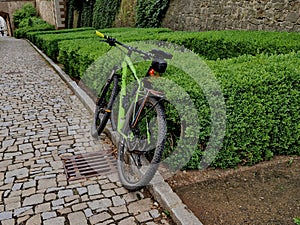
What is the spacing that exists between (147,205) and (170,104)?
3.07 feet

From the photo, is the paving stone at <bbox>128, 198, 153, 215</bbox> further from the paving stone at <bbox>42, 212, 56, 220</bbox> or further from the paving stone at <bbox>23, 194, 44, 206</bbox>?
the paving stone at <bbox>23, 194, 44, 206</bbox>

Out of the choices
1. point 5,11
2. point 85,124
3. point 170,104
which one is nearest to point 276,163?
point 170,104

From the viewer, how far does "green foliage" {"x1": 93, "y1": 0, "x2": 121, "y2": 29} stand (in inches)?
620

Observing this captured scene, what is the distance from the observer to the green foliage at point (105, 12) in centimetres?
1574

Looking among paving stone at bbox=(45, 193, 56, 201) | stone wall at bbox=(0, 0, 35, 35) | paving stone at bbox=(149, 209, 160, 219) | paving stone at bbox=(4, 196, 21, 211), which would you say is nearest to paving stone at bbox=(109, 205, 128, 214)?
paving stone at bbox=(149, 209, 160, 219)

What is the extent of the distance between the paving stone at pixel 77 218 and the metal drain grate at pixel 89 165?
0.60 meters

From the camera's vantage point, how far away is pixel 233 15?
27.9 feet

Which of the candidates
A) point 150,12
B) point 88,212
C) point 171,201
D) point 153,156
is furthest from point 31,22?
point 171,201

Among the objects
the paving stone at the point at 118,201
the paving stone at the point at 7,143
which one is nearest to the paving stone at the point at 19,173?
the paving stone at the point at 7,143

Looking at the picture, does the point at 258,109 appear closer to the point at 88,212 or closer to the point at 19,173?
the point at 88,212

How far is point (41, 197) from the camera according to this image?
274 centimetres

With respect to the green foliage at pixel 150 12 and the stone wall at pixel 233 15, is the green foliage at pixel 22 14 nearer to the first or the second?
the green foliage at pixel 150 12

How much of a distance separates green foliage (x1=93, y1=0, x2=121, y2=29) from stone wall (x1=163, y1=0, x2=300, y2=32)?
4864 mm

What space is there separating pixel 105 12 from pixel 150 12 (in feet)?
17.6
